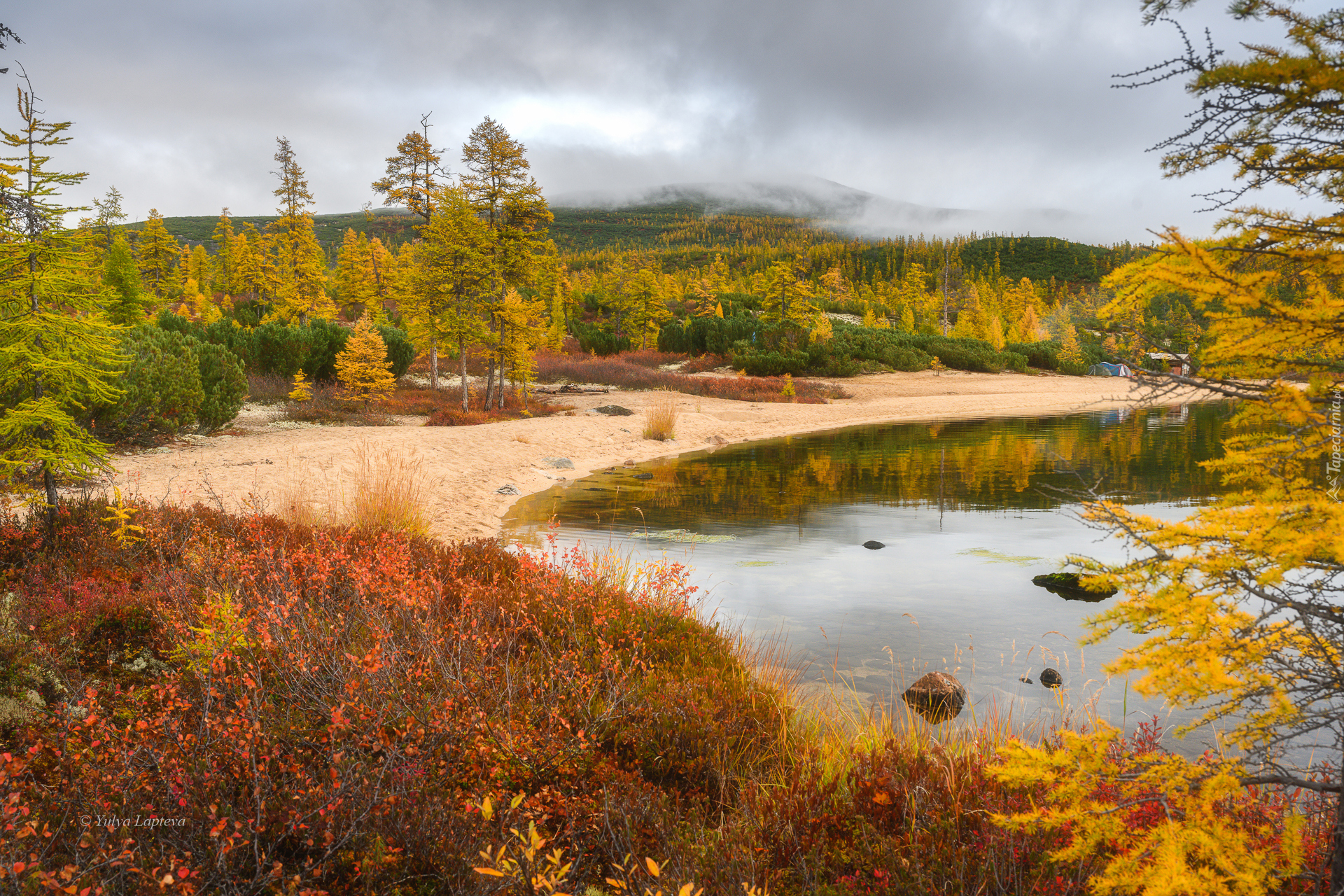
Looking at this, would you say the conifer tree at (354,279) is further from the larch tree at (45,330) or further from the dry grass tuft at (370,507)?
the larch tree at (45,330)

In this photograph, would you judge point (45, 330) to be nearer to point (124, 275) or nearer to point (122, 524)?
point (122, 524)

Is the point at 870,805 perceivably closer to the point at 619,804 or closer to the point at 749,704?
the point at 619,804

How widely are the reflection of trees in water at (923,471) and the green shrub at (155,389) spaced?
311 inches

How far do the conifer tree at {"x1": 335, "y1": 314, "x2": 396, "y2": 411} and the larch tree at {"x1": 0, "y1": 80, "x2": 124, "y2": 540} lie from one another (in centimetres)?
1430

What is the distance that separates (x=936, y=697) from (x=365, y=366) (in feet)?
62.1

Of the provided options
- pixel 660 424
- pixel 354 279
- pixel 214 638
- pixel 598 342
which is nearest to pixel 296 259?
pixel 354 279

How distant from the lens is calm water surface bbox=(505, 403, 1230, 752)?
620 centimetres

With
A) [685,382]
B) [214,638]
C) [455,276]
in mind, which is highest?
[455,276]

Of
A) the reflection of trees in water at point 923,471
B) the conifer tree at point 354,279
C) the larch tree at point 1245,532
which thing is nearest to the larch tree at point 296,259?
the conifer tree at point 354,279

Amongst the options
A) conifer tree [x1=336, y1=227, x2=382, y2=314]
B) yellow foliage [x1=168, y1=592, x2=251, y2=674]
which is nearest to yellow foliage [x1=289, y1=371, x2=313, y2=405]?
yellow foliage [x1=168, y1=592, x2=251, y2=674]

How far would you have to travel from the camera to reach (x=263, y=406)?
1984 cm

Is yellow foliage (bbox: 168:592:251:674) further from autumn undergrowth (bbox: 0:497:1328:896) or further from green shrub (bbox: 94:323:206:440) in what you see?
green shrub (bbox: 94:323:206:440)

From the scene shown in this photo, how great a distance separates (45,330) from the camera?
5.74 metres

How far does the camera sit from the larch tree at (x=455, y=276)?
2180 centimetres
